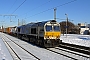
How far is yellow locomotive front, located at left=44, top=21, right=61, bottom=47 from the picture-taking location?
2123cm

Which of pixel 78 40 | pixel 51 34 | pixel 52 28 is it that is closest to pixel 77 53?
pixel 51 34

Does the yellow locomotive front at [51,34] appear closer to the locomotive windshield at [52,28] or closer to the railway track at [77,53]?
the locomotive windshield at [52,28]

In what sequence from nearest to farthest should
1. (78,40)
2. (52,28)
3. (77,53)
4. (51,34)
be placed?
(77,53) → (51,34) → (52,28) → (78,40)

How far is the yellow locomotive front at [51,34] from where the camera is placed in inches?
836

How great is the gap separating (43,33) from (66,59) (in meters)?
8.88

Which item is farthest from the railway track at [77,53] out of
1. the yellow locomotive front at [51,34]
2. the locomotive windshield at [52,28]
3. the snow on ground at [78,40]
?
the snow on ground at [78,40]

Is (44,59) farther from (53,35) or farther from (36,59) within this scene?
(53,35)

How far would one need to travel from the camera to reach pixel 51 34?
2156 centimetres

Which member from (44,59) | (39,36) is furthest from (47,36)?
(44,59)

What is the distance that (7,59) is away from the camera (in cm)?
1255

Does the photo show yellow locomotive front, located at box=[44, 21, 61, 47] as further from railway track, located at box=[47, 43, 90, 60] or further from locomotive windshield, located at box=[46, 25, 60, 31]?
railway track, located at box=[47, 43, 90, 60]

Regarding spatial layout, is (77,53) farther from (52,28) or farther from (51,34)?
(52,28)

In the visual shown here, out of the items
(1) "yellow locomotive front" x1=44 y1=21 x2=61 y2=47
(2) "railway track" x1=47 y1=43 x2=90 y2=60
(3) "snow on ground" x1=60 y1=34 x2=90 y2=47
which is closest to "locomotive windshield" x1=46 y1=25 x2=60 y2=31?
(1) "yellow locomotive front" x1=44 y1=21 x2=61 y2=47

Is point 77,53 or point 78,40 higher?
point 78,40
